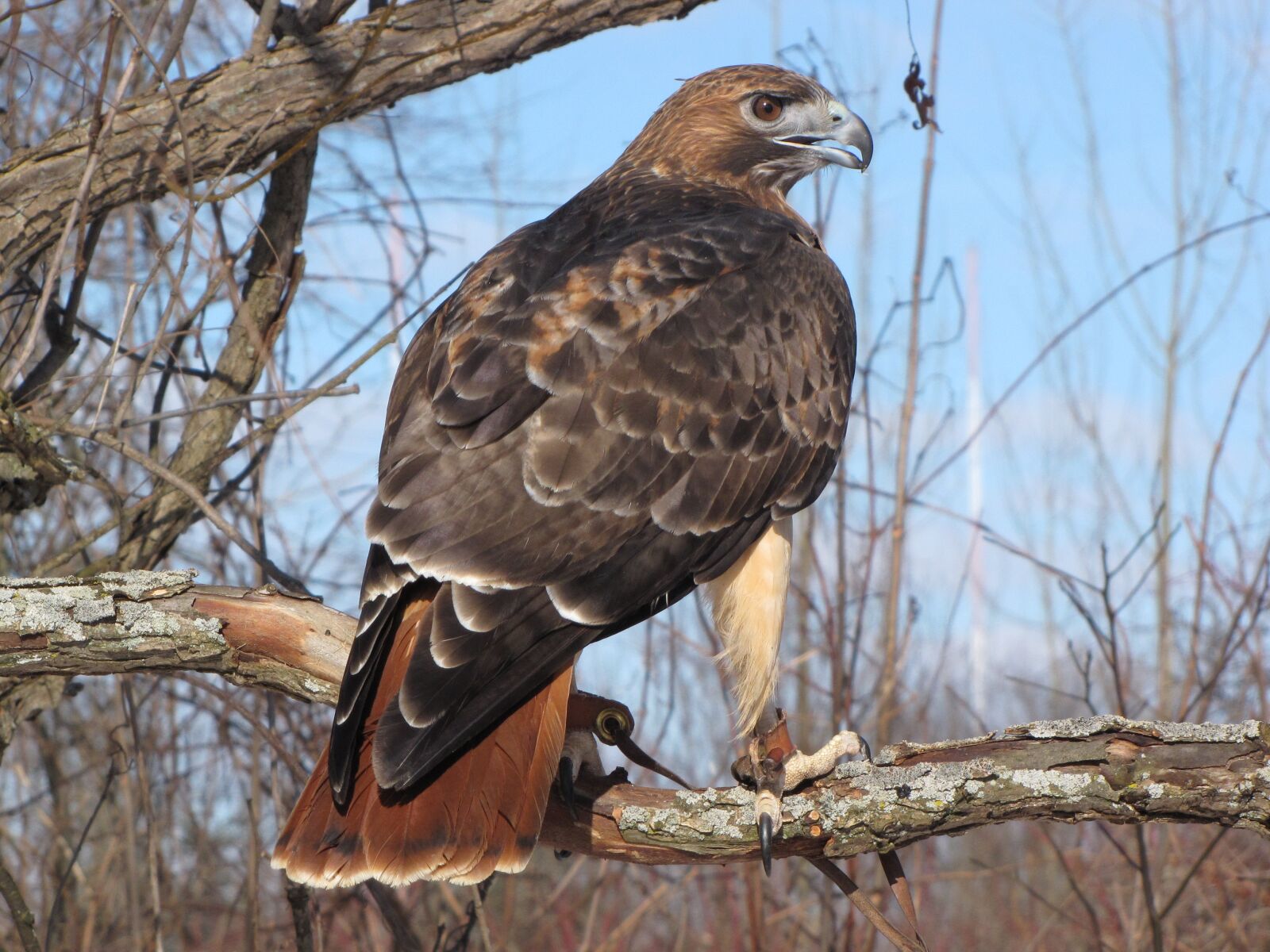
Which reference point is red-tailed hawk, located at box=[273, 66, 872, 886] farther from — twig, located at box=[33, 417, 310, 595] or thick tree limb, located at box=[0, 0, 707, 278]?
thick tree limb, located at box=[0, 0, 707, 278]

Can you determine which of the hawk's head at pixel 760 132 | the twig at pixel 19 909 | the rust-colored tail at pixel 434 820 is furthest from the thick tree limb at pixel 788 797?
the hawk's head at pixel 760 132

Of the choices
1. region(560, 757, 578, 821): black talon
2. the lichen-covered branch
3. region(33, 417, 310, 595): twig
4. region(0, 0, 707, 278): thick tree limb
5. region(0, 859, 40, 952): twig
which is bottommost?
region(0, 859, 40, 952): twig

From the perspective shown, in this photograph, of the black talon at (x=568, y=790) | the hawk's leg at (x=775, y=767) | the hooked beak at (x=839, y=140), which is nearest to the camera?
the hawk's leg at (x=775, y=767)

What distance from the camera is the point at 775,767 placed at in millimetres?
2881

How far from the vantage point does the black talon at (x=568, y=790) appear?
9.48 ft

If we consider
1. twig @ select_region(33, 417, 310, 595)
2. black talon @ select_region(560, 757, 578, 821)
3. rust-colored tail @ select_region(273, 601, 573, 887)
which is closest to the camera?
rust-colored tail @ select_region(273, 601, 573, 887)

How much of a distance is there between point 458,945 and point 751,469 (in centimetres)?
167

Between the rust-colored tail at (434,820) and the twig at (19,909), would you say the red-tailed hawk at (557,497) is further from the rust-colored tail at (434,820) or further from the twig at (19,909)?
the twig at (19,909)

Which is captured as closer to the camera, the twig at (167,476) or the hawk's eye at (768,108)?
the twig at (167,476)

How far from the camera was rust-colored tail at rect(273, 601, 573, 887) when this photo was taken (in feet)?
8.14

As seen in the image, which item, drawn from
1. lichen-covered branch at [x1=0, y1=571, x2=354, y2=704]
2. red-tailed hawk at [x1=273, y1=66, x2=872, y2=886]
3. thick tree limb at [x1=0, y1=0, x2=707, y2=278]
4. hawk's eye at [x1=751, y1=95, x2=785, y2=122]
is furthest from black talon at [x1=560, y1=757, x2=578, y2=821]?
hawk's eye at [x1=751, y1=95, x2=785, y2=122]

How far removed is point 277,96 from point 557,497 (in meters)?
1.76

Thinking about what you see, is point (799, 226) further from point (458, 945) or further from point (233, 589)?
point (458, 945)

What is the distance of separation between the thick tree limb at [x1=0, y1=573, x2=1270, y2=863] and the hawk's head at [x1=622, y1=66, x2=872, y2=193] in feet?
7.26
